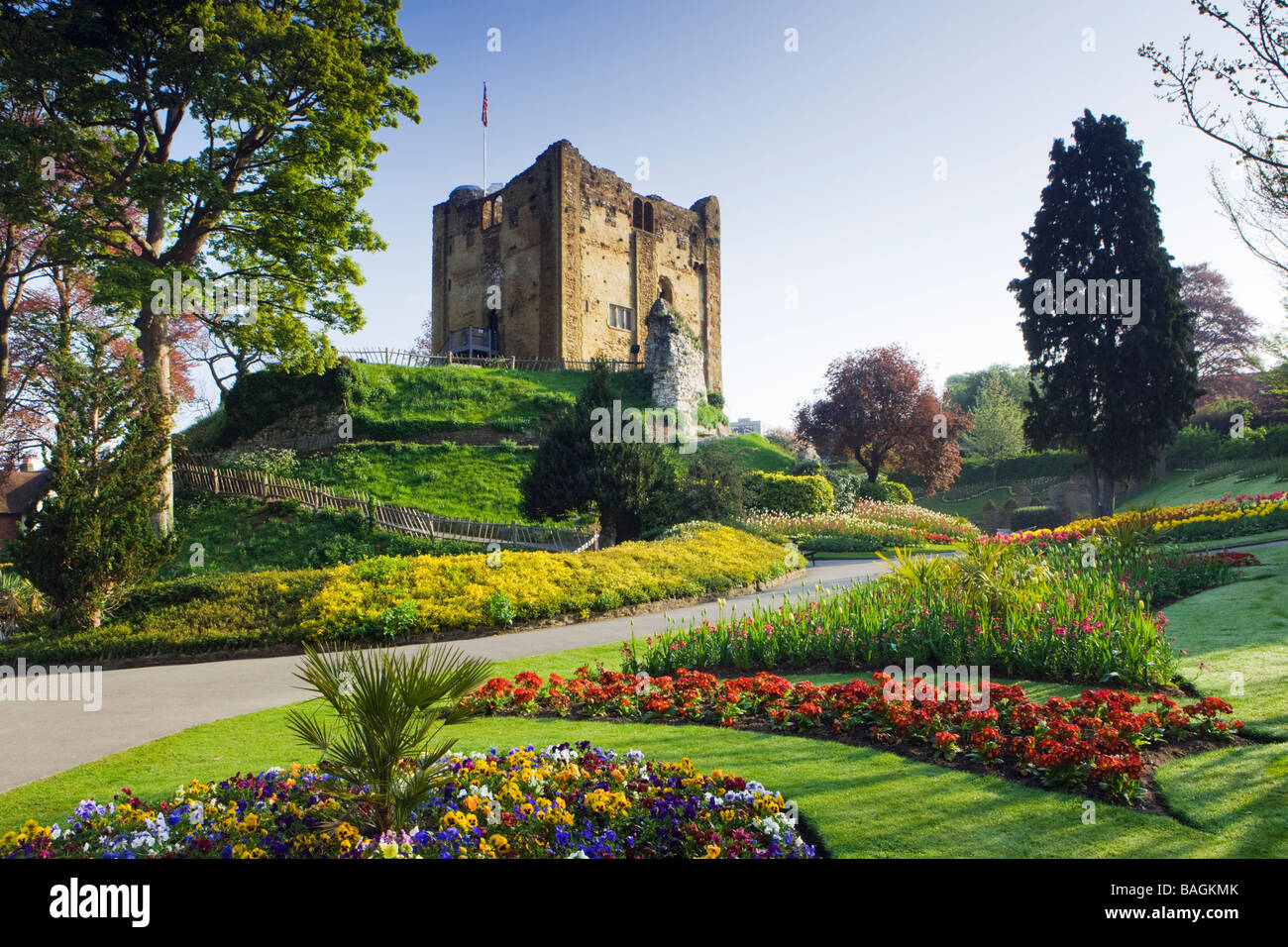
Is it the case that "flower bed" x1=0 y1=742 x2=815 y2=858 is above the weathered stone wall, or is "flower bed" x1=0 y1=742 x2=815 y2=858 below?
below

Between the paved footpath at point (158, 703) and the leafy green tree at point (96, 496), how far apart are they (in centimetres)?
187

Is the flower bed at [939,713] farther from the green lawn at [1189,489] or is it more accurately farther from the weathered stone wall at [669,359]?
the weathered stone wall at [669,359]

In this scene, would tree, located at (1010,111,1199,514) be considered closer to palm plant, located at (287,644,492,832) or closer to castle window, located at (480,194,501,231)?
A: palm plant, located at (287,644,492,832)

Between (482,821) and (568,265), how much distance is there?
4204 centimetres

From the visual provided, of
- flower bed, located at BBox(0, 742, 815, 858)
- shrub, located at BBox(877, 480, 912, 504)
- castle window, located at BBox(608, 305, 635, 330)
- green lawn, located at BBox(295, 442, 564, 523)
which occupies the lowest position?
flower bed, located at BBox(0, 742, 815, 858)

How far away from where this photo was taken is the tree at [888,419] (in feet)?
118

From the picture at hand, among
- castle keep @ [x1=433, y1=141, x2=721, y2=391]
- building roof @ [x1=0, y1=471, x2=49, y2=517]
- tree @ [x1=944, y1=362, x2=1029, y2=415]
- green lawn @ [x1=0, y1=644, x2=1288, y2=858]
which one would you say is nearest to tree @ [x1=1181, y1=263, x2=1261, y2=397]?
tree @ [x1=944, y1=362, x2=1029, y2=415]

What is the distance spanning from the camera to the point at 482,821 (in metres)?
3.93

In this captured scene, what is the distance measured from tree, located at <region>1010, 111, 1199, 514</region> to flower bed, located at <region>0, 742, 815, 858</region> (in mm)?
25276

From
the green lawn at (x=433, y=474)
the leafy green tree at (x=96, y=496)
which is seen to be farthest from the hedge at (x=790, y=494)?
the leafy green tree at (x=96, y=496)

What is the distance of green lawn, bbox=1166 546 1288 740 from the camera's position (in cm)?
568
